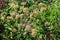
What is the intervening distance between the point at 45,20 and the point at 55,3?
1.90 feet

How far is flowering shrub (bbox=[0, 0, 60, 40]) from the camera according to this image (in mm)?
3873

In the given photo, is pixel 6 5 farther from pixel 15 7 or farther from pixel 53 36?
pixel 53 36

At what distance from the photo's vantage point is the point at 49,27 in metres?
3.87

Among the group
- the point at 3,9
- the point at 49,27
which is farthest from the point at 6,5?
the point at 49,27

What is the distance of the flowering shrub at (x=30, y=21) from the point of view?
152 inches

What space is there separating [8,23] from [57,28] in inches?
35.3

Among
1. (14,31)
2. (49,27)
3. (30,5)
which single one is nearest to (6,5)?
(30,5)

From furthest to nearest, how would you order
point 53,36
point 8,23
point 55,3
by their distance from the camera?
point 55,3 → point 8,23 → point 53,36

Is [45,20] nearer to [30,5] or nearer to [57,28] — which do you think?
[57,28]

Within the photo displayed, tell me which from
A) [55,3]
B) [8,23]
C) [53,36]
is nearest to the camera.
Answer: [53,36]

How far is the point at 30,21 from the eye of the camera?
4035 millimetres

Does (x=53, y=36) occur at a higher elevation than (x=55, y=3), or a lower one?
lower

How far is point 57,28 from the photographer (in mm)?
3900

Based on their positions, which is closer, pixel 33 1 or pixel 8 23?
pixel 8 23
